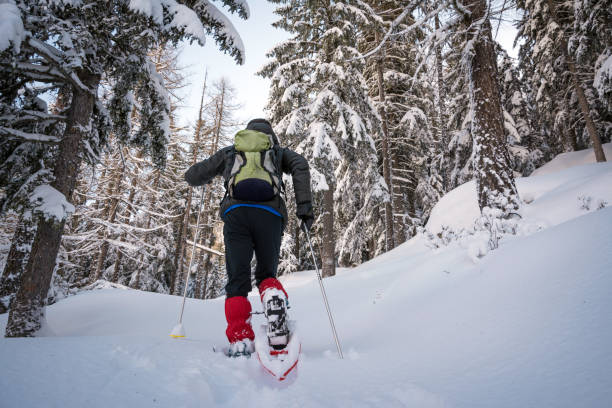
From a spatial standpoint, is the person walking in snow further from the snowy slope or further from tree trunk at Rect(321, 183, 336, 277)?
the snowy slope

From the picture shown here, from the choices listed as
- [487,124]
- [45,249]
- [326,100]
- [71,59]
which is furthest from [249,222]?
[326,100]

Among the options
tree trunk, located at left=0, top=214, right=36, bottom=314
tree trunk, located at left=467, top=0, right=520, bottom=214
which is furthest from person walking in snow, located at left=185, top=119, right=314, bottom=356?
tree trunk, located at left=0, top=214, right=36, bottom=314

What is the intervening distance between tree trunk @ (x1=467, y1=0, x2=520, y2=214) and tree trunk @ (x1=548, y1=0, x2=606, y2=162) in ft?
37.9

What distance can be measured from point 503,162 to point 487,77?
5.31 feet

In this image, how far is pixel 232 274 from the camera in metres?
2.50

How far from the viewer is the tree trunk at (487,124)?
5055 mm

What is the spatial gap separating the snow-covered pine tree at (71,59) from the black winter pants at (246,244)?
3.05 meters

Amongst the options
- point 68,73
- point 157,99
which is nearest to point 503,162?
point 157,99

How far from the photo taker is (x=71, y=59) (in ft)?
13.9

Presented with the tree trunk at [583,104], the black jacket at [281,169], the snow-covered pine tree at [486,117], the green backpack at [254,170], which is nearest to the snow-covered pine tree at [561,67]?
the tree trunk at [583,104]

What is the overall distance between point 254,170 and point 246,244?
2.16 feet

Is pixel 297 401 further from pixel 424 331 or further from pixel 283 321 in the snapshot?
pixel 424 331

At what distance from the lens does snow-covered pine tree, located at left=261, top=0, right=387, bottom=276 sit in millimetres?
9703

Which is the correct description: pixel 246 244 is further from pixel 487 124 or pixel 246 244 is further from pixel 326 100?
pixel 326 100
